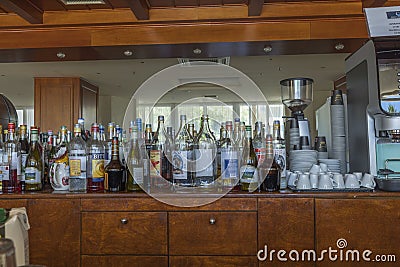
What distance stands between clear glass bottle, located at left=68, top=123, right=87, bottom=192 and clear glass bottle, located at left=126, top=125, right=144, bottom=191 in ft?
0.56

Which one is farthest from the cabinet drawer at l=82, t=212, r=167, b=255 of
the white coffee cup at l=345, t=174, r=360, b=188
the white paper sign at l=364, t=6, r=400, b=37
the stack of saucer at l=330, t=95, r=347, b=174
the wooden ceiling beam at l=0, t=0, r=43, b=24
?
the wooden ceiling beam at l=0, t=0, r=43, b=24

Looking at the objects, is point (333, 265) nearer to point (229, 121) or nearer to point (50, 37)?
point (229, 121)

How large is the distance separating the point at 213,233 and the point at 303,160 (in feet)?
1.73

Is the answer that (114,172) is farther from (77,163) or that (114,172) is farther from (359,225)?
(359,225)

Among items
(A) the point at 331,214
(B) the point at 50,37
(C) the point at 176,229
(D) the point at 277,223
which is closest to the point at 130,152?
(C) the point at 176,229

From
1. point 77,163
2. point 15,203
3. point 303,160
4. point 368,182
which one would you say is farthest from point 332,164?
point 15,203

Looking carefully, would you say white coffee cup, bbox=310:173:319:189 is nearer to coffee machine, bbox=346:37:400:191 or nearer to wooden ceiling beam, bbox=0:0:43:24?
coffee machine, bbox=346:37:400:191

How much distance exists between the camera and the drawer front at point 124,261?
1.40 m

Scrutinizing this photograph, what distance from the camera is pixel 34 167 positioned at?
5.09 feet

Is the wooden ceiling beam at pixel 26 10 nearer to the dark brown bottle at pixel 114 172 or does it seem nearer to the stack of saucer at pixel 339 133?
the dark brown bottle at pixel 114 172

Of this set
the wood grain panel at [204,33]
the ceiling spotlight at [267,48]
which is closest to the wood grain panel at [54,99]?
the wood grain panel at [204,33]

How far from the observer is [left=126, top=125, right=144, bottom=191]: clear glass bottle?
149cm

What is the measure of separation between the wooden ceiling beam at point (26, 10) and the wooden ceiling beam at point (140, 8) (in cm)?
57

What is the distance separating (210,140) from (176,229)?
372mm
